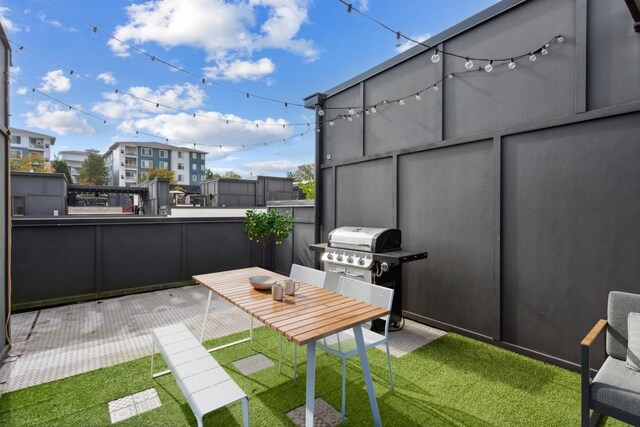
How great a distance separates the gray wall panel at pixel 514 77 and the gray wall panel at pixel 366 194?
1.07 meters

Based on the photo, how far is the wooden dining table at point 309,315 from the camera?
1.65m

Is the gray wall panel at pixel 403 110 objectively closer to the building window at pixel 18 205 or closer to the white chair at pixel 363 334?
the white chair at pixel 363 334

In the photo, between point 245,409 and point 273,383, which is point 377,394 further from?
point 245,409

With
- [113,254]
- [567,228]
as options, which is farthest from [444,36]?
[113,254]

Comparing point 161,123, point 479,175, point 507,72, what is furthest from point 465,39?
point 161,123

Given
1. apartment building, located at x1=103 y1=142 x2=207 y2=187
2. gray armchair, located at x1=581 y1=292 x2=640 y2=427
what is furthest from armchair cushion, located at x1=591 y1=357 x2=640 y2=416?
apartment building, located at x1=103 y1=142 x2=207 y2=187

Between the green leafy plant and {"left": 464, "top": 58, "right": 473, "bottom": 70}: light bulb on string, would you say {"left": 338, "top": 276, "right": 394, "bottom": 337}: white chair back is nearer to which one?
{"left": 464, "top": 58, "right": 473, "bottom": 70}: light bulb on string

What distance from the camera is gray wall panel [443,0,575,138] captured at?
270 cm

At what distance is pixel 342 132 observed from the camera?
196 inches

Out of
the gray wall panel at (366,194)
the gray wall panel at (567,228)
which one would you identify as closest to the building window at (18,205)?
the gray wall panel at (366,194)

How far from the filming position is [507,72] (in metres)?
3.06

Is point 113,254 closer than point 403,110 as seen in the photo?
No

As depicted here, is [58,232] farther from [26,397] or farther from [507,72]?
[507,72]

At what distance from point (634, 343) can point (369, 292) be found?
1.68m
